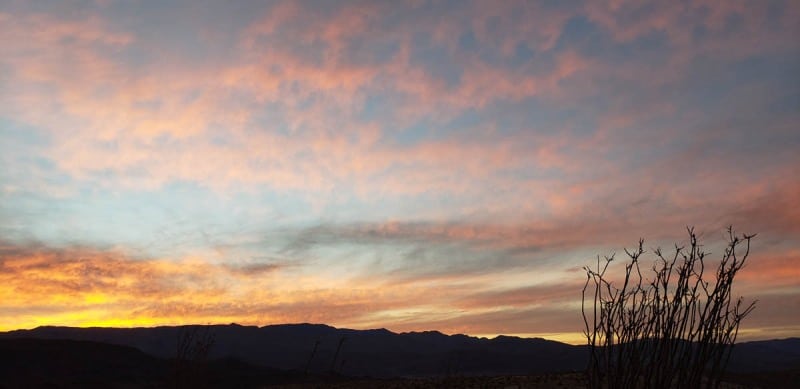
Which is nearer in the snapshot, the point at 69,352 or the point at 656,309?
the point at 656,309

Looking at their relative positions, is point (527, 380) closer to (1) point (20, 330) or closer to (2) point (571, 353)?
(2) point (571, 353)

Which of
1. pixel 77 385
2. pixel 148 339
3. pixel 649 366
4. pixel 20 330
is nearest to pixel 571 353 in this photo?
pixel 148 339

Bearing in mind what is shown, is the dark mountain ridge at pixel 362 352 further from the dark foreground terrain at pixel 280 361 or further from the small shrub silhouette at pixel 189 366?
the small shrub silhouette at pixel 189 366

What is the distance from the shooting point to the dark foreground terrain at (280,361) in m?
61.5

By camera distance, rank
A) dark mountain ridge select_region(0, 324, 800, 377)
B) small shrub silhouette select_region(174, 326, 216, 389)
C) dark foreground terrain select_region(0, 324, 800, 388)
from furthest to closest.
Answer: dark mountain ridge select_region(0, 324, 800, 377) < dark foreground terrain select_region(0, 324, 800, 388) < small shrub silhouette select_region(174, 326, 216, 389)

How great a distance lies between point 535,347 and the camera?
18175cm

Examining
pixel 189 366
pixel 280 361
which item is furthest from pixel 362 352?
pixel 189 366

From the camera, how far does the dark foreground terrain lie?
202 feet

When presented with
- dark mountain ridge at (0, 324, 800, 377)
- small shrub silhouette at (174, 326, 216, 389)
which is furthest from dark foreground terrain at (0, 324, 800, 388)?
small shrub silhouette at (174, 326, 216, 389)

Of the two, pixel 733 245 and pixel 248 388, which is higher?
pixel 733 245

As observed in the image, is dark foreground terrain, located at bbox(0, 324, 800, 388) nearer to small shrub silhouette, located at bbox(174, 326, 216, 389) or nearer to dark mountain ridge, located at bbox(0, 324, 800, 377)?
dark mountain ridge, located at bbox(0, 324, 800, 377)

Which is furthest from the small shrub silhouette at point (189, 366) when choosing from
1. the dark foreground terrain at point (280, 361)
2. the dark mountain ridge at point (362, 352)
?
the dark mountain ridge at point (362, 352)

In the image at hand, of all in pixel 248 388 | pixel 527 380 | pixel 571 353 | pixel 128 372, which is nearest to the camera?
pixel 527 380

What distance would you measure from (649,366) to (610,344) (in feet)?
1.65
